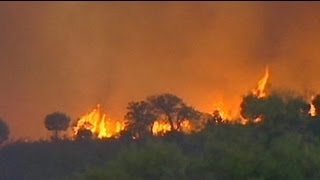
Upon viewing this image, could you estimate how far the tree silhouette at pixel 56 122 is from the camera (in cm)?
7906

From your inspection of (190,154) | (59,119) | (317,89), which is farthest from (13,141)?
(190,154)

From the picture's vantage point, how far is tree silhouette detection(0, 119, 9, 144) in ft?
254

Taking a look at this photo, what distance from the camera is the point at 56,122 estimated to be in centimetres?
8144

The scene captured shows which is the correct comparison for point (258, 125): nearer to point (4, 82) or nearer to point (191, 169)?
point (191, 169)

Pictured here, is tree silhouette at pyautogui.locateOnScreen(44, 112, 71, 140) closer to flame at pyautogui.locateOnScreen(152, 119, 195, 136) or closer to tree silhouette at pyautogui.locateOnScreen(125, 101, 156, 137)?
tree silhouette at pyautogui.locateOnScreen(125, 101, 156, 137)

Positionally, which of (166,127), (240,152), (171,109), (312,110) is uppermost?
(171,109)

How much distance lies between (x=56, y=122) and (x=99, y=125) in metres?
6.00

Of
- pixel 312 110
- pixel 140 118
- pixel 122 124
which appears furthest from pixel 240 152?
pixel 122 124

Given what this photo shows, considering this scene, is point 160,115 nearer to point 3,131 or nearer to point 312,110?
point 3,131

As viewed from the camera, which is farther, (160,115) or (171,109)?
(171,109)

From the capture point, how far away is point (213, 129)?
56.2m

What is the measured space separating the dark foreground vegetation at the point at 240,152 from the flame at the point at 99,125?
12.5m

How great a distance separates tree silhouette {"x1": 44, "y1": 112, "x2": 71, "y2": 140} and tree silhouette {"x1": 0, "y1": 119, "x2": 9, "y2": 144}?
288 cm

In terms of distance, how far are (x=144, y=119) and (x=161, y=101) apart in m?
2.54
